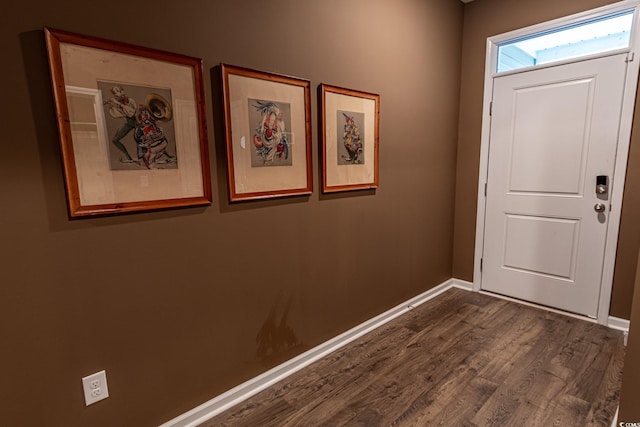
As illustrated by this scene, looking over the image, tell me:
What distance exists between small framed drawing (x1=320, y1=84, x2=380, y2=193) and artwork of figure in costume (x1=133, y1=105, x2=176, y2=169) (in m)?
0.95

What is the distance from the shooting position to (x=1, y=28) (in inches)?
42.6

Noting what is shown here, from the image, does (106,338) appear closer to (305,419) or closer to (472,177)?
(305,419)

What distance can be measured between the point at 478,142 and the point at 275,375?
8.79ft

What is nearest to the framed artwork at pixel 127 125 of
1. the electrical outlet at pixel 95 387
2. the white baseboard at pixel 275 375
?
the electrical outlet at pixel 95 387

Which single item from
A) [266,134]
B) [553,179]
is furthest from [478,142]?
[266,134]

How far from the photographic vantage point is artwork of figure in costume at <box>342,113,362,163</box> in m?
2.19

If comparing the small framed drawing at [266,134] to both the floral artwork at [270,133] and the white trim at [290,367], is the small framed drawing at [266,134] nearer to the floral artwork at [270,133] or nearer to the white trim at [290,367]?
the floral artwork at [270,133]

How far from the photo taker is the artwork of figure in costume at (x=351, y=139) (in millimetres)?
2189

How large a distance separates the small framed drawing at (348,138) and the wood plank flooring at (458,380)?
1.17 m

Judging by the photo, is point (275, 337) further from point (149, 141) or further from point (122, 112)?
point (122, 112)

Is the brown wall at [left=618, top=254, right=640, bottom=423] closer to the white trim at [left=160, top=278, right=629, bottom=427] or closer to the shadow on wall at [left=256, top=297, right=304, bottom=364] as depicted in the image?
the white trim at [left=160, top=278, right=629, bottom=427]

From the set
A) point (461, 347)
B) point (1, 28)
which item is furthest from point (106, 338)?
point (461, 347)

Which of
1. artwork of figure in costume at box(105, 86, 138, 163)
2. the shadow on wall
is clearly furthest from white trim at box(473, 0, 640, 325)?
artwork of figure in costume at box(105, 86, 138, 163)

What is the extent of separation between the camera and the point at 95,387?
1392 millimetres
